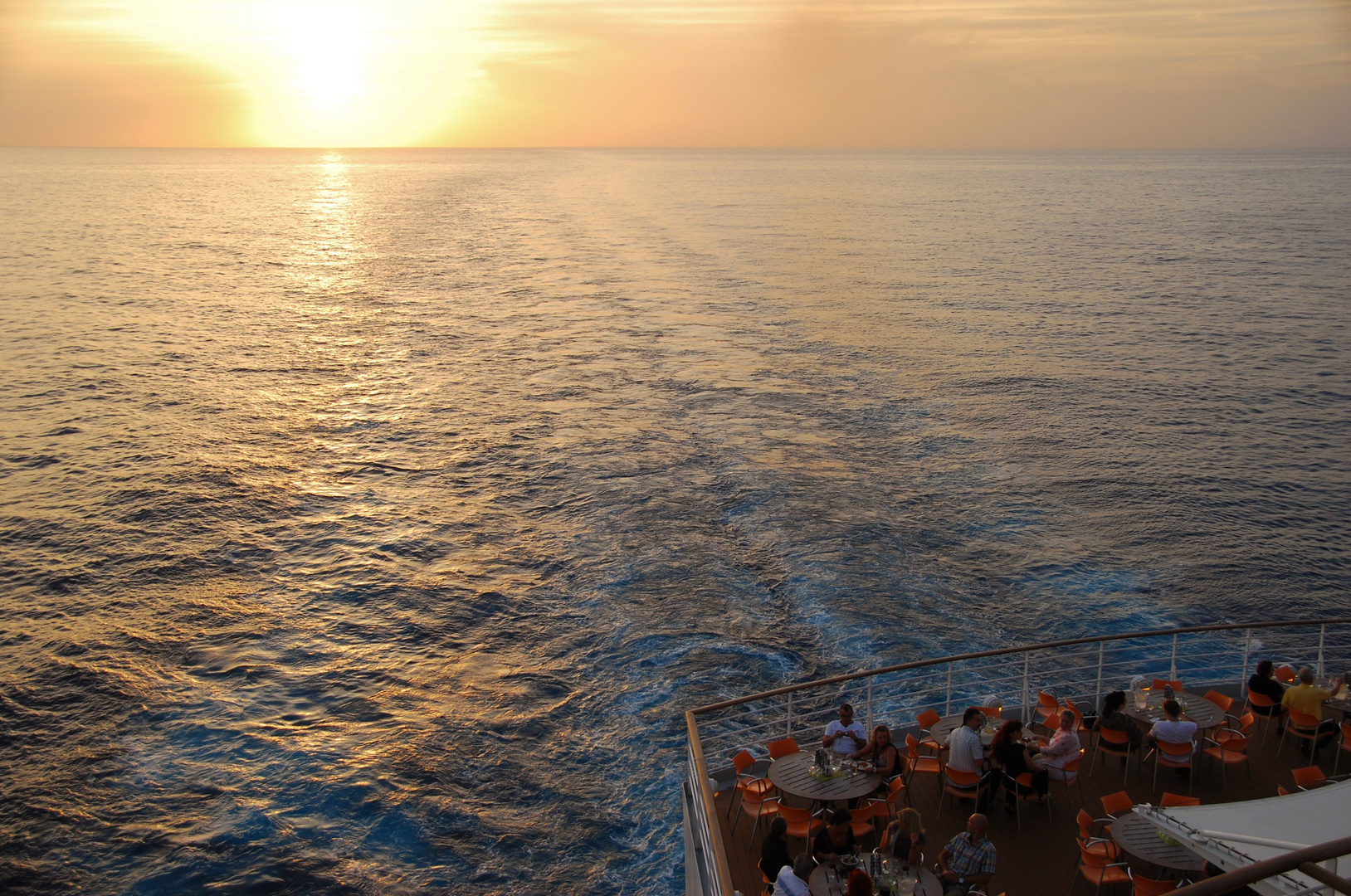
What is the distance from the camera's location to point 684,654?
18812mm

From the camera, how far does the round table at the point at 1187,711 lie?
11.0m

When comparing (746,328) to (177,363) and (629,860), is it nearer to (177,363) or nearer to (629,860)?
(177,363)

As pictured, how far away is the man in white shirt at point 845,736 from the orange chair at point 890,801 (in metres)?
0.55

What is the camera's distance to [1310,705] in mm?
10906

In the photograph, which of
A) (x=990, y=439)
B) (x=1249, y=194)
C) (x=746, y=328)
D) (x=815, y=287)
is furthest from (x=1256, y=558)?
(x=1249, y=194)

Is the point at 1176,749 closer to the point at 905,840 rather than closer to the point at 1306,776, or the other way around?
the point at 1306,776

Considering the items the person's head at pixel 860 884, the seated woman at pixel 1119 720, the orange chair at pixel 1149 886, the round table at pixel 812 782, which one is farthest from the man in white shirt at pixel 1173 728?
the person's head at pixel 860 884

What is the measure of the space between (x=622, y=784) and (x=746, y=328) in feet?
119

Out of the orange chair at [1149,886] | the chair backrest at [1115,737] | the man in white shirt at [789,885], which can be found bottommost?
the orange chair at [1149,886]

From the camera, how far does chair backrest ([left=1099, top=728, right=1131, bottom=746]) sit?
1076 centimetres

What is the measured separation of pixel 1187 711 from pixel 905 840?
200 inches

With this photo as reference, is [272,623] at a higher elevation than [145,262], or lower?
lower

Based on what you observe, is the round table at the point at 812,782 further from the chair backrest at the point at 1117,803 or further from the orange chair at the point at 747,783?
the chair backrest at the point at 1117,803

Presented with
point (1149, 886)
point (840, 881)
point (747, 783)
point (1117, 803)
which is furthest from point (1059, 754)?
point (747, 783)
